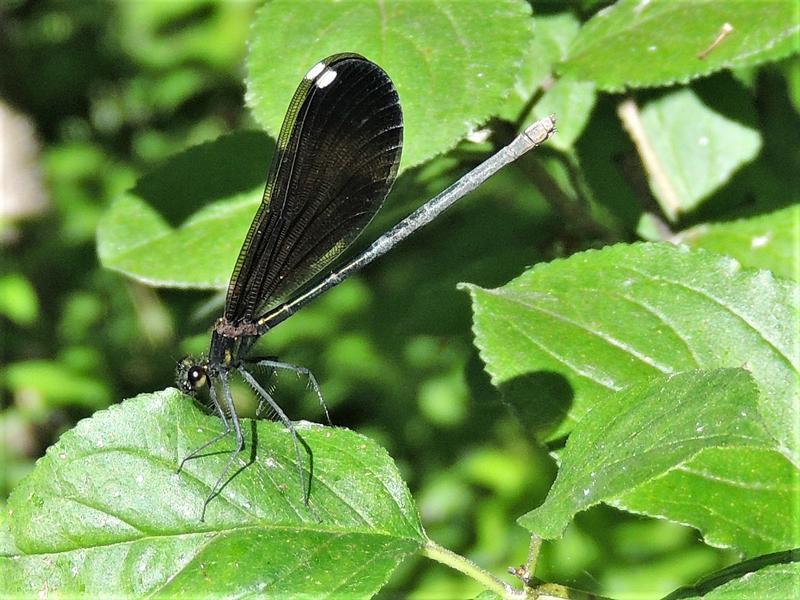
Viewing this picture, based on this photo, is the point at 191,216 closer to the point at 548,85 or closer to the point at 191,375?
the point at 191,375

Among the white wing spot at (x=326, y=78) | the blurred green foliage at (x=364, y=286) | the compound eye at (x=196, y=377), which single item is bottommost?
the blurred green foliage at (x=364, y=286)

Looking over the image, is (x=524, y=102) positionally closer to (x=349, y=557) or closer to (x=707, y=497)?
(x=707, y=497)

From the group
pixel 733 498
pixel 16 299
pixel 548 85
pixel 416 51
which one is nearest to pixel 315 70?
pixel 416 51

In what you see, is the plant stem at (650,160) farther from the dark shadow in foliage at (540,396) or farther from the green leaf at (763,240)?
the dark shadow in foliage at (540,396)

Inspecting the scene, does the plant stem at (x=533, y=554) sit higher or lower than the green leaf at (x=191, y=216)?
lower

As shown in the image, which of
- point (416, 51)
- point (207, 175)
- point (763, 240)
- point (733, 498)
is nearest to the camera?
point (733, 498)

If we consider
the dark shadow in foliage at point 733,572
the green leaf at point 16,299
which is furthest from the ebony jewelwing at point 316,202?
the green leaf at point 16,299

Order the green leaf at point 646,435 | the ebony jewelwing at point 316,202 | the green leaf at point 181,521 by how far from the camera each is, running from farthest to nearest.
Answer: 1. the ebony jewelwing at point 316,202
2. the green leaf at point 181,521
3. the green leaf at point 646,435
